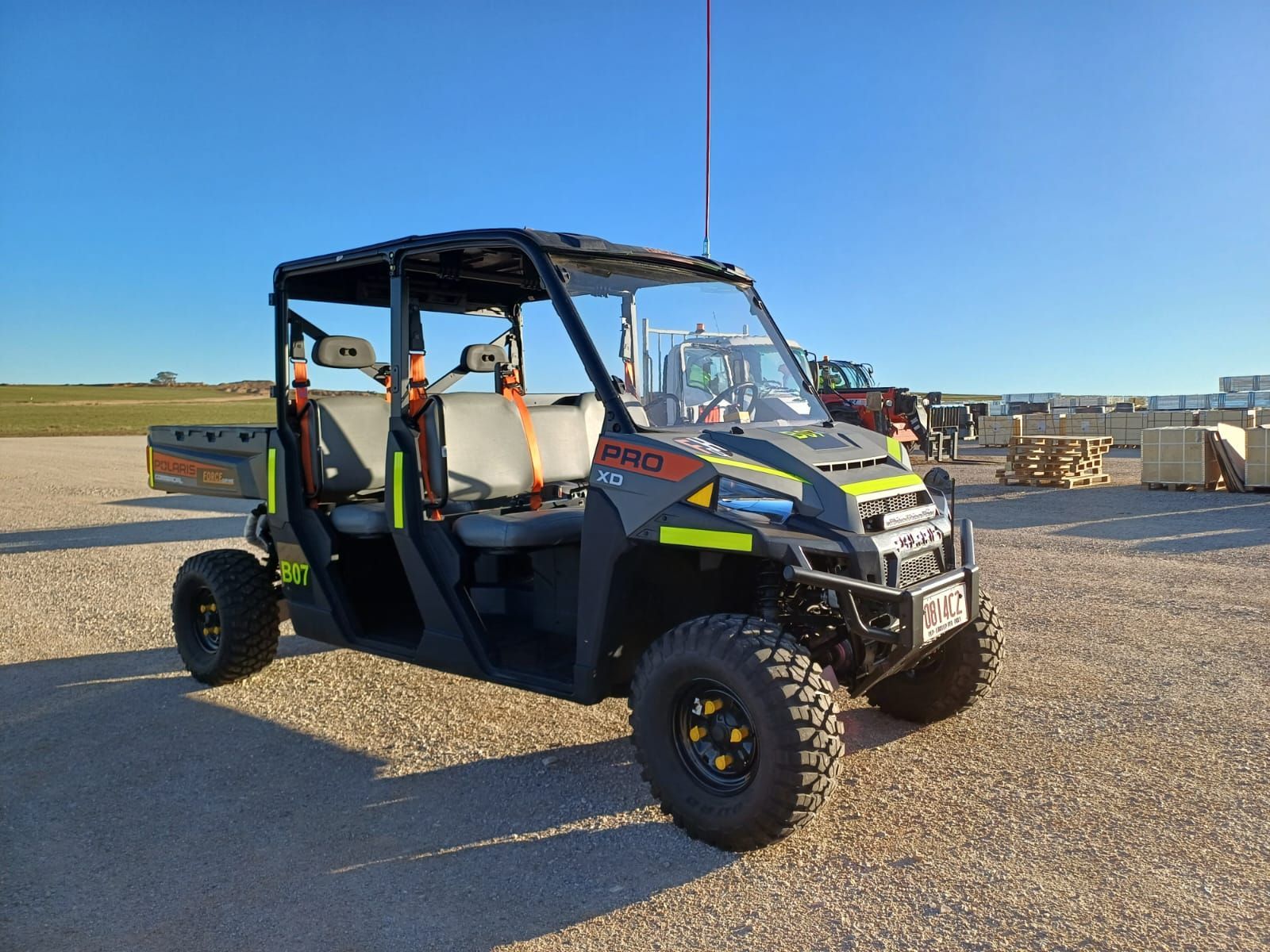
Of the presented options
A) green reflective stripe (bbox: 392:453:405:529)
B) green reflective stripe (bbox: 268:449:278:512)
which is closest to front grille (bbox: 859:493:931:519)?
green reflective stripe (bbox: 392:453:405:529)

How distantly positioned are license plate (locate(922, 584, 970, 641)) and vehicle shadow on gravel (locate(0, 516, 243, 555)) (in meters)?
9.87

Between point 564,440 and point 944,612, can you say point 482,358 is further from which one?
point 944,612

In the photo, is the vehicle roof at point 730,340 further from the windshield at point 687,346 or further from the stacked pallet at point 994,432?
the stacked pallet at point 994,432

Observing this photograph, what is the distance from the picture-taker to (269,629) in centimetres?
557

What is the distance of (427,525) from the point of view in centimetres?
460

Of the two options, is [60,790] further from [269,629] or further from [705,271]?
[705,271]

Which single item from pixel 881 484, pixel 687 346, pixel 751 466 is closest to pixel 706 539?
pixel 751 466

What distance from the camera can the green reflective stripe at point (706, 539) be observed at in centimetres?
346

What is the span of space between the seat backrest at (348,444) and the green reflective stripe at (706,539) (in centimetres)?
221

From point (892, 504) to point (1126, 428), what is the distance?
2905 cm

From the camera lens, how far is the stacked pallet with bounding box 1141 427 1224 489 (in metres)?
15.3

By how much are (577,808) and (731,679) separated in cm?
99

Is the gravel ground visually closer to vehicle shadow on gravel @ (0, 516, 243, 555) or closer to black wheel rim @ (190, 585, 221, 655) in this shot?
black wheel rim @ (190, 585, 221, 655)

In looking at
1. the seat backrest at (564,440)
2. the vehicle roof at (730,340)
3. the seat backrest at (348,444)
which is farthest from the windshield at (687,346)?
the seat backrest at (348,444)
